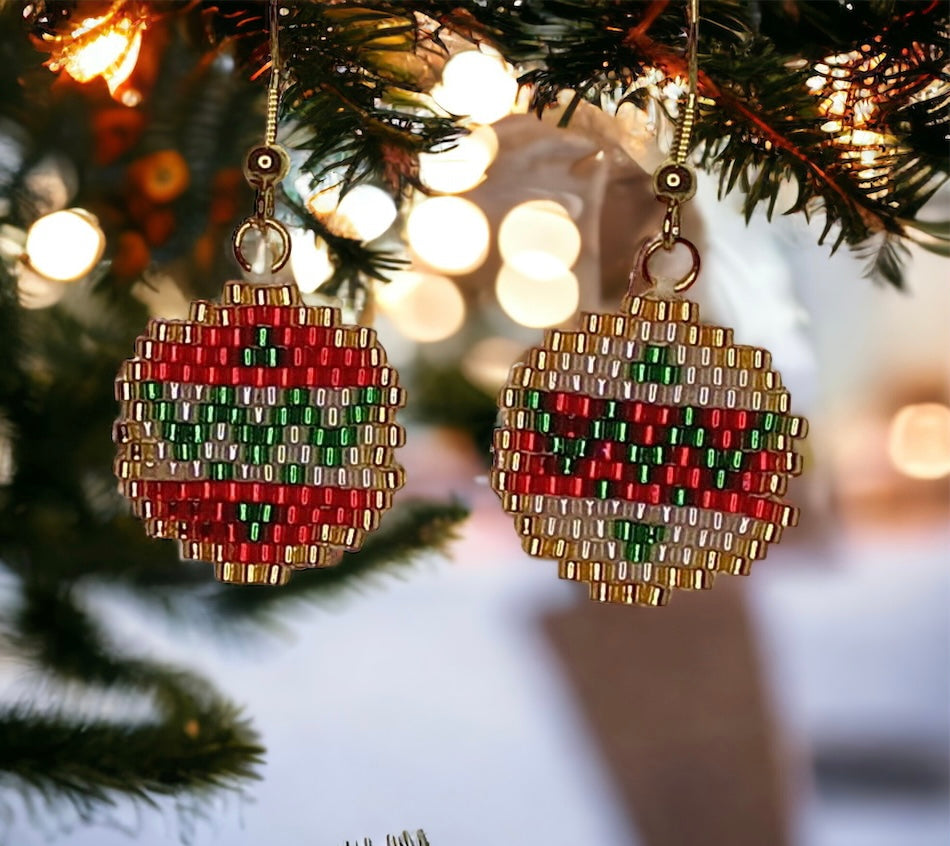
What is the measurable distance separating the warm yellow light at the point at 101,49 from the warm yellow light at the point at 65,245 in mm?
95

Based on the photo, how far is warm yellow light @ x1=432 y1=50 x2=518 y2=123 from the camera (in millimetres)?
626

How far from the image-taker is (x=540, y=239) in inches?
26.5

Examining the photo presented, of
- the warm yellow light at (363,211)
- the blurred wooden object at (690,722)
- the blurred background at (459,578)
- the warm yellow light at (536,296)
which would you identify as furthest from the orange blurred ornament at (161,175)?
the blurred wooden object at (690,722)

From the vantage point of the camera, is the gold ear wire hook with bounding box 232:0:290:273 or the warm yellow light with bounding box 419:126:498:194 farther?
the warm yellow light with bounding box 419:126:498:194

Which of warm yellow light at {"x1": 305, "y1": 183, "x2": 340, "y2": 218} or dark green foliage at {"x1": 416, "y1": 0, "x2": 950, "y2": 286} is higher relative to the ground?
dark green foliage at {"x1": 416, "y1": 0, "x2": 950, "y2": 286}

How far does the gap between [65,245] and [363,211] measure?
0.18 meters

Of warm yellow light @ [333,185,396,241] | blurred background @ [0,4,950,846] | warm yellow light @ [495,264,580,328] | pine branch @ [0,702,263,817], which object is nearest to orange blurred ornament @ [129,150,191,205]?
blurred background @ [0,4,950,846]

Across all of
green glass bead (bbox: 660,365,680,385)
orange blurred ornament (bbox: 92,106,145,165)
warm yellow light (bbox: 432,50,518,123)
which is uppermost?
warm yellow light (bbox: 432,50,518,123)

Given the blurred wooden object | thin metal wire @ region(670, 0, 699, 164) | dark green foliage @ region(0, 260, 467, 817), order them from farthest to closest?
1. the blurred wooden object
2. dark green foliage @ region(0, 260, 467, 817)
3. thin metal wire @ region(670, 0, 699, 164)

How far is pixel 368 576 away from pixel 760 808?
348mm

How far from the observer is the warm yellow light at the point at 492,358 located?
69 centimetres

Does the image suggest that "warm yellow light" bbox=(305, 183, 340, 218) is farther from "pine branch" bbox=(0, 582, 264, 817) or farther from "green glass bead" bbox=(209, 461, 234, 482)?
"pine branch" bbox=(0, 582, 264, 817)

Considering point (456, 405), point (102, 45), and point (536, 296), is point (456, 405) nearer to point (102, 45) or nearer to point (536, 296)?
point (536, 296)

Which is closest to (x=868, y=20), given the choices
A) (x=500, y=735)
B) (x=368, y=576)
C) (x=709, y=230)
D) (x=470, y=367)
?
(x=709, y=230)
